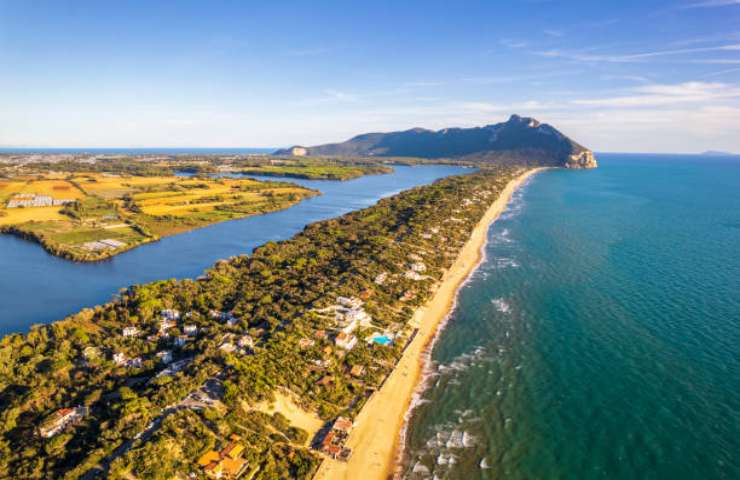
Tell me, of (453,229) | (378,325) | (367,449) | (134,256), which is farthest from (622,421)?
(134,256)

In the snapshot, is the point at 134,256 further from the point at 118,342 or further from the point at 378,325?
the point at 378,325

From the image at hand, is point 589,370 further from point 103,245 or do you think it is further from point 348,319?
point 103,245

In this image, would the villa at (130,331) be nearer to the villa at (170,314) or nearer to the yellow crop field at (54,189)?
the villa at (170,314)

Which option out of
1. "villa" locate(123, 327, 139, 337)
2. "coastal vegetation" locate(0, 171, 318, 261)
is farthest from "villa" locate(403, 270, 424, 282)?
"coastal vegetation" locate(0, 171, 318, 261)

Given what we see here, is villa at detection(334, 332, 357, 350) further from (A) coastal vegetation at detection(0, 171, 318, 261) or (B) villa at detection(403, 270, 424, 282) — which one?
(A) coastal vegetation at detection(0, 171, 318, 261)

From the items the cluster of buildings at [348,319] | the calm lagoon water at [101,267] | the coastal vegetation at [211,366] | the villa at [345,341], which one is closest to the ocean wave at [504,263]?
the coastal vegetation at [211,366]

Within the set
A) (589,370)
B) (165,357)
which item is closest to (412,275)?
(589,370)
